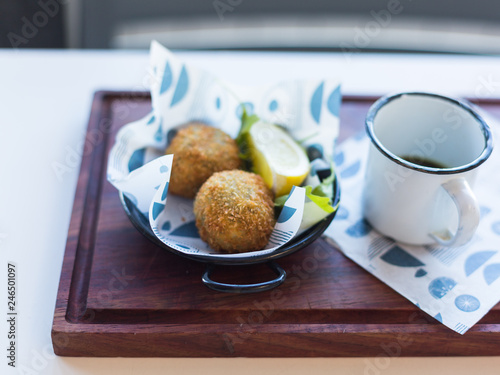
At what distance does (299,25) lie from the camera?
2.04 meters

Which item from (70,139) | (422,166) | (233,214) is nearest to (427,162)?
(422,166)

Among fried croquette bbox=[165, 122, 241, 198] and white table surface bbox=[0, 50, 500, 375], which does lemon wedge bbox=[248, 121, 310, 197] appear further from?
white table surface bbox=[0, 50, 500, 375]

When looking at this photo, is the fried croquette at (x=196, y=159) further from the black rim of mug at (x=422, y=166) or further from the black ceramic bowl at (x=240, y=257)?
the black rim of mug at (x=422, y=166)

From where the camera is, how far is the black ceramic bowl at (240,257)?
0.76 m

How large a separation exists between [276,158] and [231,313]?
0.26 m

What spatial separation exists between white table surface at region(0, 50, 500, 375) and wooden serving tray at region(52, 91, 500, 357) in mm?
18

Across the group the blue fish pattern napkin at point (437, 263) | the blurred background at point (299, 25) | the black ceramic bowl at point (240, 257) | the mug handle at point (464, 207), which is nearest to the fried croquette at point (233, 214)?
the black ceramic bowl at point (240, 257)

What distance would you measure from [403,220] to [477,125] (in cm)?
18

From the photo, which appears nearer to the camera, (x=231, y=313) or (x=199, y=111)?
(x=231, y=313)

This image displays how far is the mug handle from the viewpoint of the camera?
0.78 meters

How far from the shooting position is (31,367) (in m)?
0.76

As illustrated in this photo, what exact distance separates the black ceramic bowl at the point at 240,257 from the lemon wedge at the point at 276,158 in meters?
0.08

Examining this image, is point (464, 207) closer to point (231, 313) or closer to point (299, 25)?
point (231, 313)

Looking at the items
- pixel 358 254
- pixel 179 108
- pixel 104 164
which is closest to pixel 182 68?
pixel 179 108
